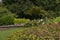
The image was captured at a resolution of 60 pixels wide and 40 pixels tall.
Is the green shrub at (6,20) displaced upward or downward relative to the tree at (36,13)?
upward

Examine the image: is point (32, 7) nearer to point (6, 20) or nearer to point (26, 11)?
point (26, 11)

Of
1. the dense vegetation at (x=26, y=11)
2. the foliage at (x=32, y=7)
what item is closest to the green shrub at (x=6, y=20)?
the dense vegetation at (x=26, y=11)

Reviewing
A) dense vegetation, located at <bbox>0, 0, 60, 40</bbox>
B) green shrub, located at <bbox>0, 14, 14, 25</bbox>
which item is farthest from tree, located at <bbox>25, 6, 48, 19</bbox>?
green shrub, located at <bbox>0, 14, 14, 25</bbox>

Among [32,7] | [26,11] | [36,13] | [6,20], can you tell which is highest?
[6,20]

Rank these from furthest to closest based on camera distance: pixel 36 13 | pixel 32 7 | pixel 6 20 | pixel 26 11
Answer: pixel 32 7
pixel 26 11
pixel 36 13
pixel 6 20

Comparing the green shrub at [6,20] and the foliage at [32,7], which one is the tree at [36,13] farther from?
the green shrub at [6,20]

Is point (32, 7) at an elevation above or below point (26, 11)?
above

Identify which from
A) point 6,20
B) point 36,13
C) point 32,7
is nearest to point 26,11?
point 32,7

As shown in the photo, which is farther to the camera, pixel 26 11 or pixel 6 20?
pixel 26 11

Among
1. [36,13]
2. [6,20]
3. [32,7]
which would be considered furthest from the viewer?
[32,7]

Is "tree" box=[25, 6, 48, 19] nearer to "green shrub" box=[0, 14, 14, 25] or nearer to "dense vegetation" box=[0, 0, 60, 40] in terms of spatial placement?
"dense vegetation" box=[0, 0, 60, 40]

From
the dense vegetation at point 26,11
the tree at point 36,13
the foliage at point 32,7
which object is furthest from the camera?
the foliage at point 32,7

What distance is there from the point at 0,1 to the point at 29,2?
267cm

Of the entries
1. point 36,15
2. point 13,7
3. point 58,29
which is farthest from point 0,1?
point 58,29
